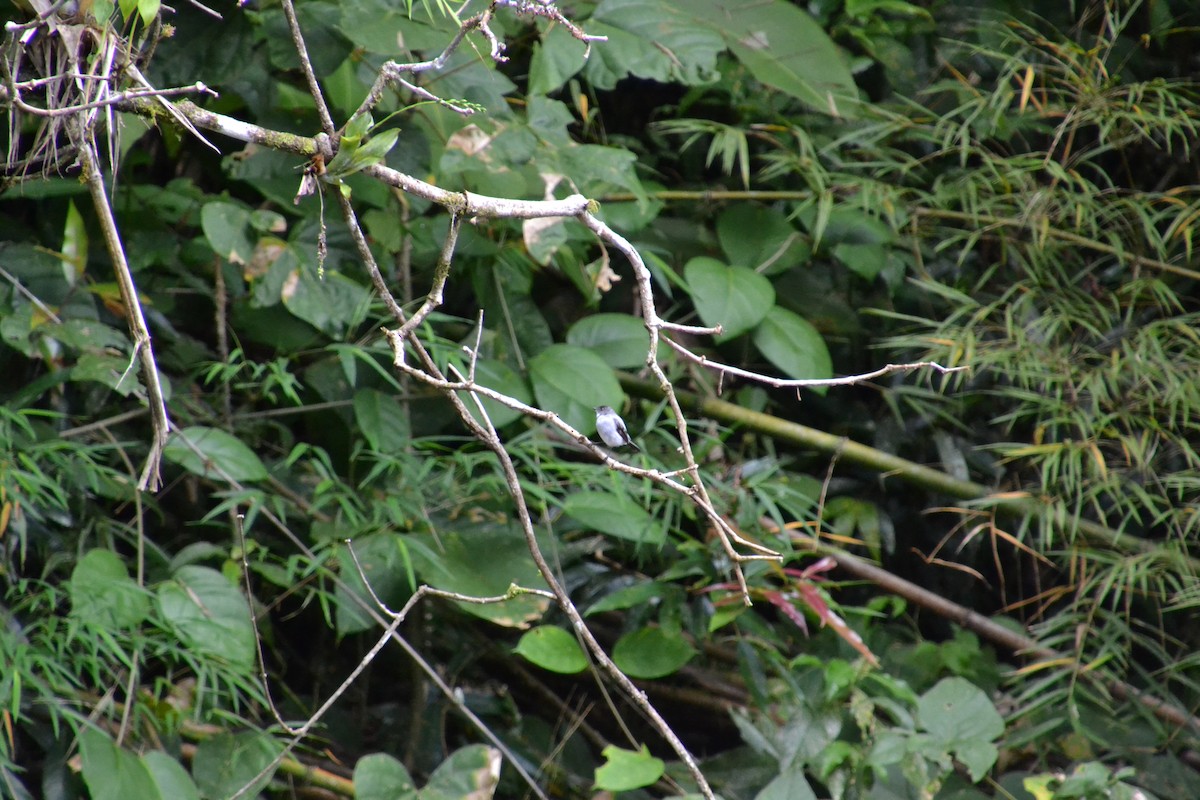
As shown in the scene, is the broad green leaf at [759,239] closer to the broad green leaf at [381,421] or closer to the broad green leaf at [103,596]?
the broad green leaf at [381,421]

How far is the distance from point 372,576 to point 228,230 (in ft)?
1.90

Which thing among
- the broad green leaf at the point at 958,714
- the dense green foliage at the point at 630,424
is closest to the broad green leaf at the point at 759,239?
the dense green foliage at the point at 630,424

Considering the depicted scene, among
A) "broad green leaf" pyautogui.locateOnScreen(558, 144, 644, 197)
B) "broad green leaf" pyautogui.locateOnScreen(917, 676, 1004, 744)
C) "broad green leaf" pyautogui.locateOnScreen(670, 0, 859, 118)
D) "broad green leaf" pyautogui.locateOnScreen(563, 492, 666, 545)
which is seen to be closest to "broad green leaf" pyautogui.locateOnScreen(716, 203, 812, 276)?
"broad green leaf" pyautogui.locateOnScreen(670, 0, 859, 118)

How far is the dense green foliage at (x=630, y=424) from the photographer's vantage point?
5.37ft

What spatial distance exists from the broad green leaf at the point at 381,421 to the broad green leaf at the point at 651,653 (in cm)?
49

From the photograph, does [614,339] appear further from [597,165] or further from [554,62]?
[554,62]

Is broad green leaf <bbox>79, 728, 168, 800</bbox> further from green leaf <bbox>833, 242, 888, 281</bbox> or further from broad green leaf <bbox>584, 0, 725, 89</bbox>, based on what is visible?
green leaf <bbox>833, 242, 888, 281</bbox>

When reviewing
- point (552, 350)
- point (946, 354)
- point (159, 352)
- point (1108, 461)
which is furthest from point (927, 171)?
point (159, 352)

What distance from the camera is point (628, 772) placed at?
166cm

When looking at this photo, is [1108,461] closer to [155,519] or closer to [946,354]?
[946,354]

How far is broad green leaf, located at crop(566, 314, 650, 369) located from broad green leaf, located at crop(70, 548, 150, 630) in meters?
0.83

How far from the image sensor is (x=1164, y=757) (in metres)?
1.90

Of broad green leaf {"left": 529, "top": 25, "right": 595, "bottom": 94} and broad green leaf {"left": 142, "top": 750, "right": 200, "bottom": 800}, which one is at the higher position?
broad green leaf {"left": 529, "top": 25, "right": 595, "bottom": 94}

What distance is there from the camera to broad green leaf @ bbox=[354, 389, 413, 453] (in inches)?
68.2
